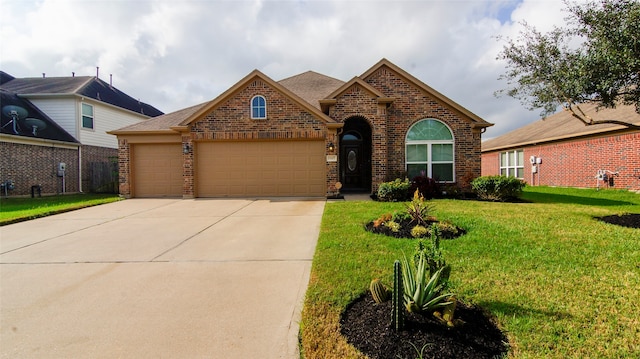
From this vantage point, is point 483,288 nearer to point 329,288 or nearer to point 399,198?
point 329,288

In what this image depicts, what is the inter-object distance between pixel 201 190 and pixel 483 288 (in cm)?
1115

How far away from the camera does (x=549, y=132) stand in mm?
18094

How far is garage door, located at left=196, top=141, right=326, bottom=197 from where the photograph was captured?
40.3 ft

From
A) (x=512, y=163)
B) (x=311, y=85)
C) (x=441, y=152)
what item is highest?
(x=311, y=85)

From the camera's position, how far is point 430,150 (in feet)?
42.0

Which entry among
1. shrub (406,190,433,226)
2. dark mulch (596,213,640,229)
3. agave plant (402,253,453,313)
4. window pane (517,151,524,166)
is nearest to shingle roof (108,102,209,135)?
shrub (406,190,433,226)

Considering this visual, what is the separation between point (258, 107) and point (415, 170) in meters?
6.70

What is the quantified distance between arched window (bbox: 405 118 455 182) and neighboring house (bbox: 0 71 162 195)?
15350 millimetres

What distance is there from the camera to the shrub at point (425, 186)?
1152 cm

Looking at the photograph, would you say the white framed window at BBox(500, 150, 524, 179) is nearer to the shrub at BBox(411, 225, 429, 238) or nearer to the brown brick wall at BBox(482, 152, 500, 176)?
the brown brick wall at BBox(482, 152, 500, 176)

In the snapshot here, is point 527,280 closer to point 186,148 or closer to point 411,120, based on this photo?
point 411,120

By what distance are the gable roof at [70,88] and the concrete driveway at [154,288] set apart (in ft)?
43.4

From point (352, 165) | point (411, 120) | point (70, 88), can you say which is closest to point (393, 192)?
point (411, 120)

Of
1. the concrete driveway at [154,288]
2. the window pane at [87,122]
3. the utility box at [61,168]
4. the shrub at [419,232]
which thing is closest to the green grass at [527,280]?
the concrete driveway at [154,288]
